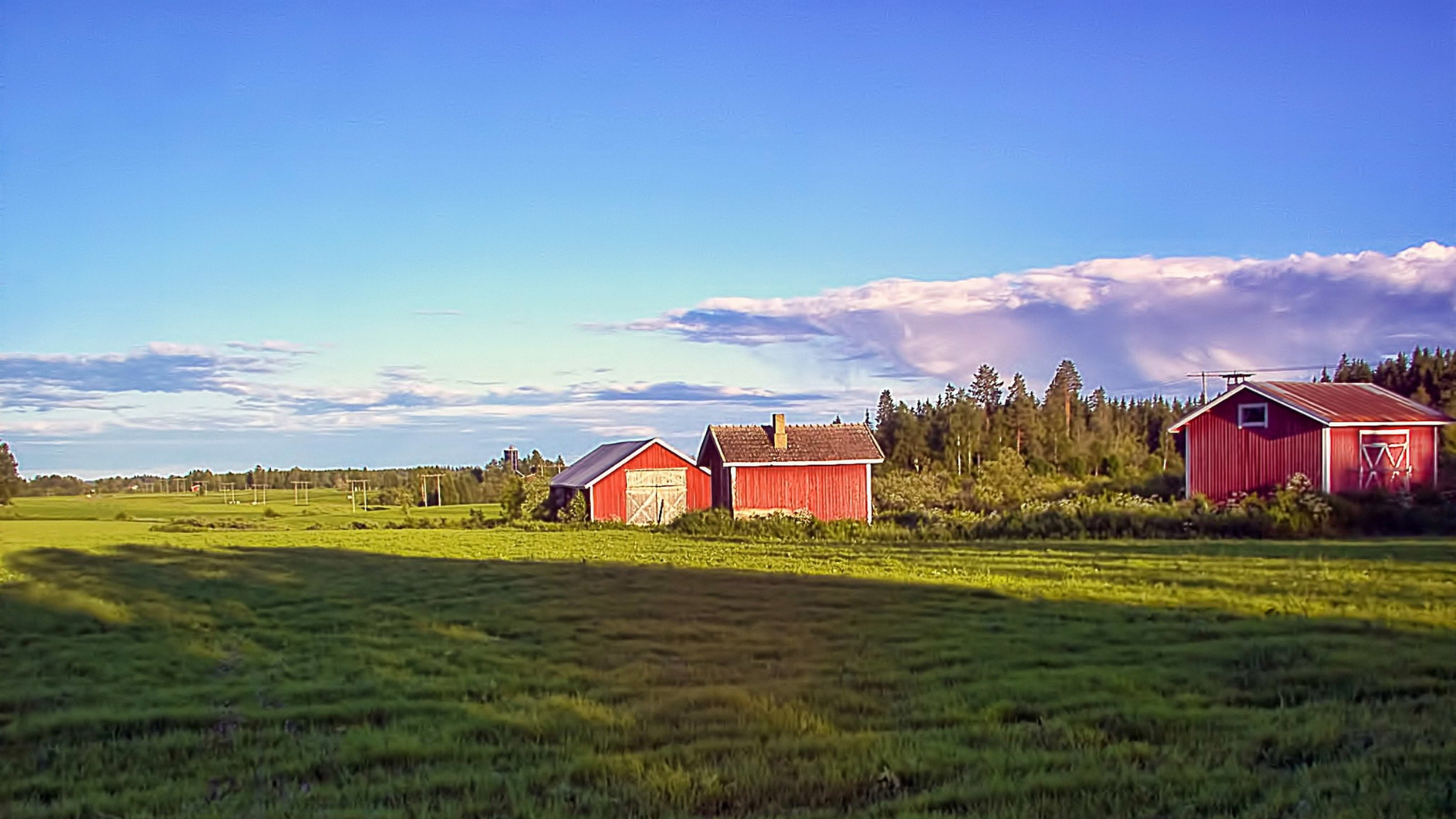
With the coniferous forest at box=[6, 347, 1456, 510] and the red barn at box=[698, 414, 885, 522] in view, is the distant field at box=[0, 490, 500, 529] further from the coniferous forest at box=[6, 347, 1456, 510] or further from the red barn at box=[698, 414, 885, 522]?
the red barn at box=[698, 414, 885, 522]

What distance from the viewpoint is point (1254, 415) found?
38.2 metres

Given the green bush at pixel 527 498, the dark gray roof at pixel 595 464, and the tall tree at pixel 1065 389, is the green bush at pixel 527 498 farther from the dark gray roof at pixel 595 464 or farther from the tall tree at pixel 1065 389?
the tall tree at pixel 1065 389

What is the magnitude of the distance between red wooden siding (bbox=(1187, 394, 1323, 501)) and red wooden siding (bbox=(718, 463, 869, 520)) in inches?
526

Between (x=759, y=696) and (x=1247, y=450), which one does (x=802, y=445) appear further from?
(x=759, y=696)

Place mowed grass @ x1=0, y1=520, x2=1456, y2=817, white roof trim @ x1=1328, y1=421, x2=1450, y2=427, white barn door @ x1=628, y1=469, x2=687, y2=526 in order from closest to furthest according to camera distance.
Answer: mowed grass @ x1=0, y1=520, x2=1456, y2=817, white roof trim @ x1=1328, y1=421, x2=1450, y2=427, white barn door @ x1=628, y1=469, x2=687, y2=526

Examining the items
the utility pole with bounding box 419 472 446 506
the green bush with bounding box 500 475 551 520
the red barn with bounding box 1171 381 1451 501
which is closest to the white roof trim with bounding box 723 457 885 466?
the red barn with bounding box 1171 381 1451 501

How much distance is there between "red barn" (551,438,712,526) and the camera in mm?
50406

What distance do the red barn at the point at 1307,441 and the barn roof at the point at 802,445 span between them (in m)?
13.1

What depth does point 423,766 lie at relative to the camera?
8.02m

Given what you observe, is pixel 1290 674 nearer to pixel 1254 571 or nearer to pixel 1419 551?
pixel 1254 571

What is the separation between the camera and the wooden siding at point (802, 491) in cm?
4728

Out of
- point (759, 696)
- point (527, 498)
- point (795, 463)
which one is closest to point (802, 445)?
point (795, 463)

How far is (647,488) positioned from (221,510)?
38.5 meters

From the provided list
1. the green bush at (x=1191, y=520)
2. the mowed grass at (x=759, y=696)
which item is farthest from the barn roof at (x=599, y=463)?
the mowed grass at (x=759, y=696)
